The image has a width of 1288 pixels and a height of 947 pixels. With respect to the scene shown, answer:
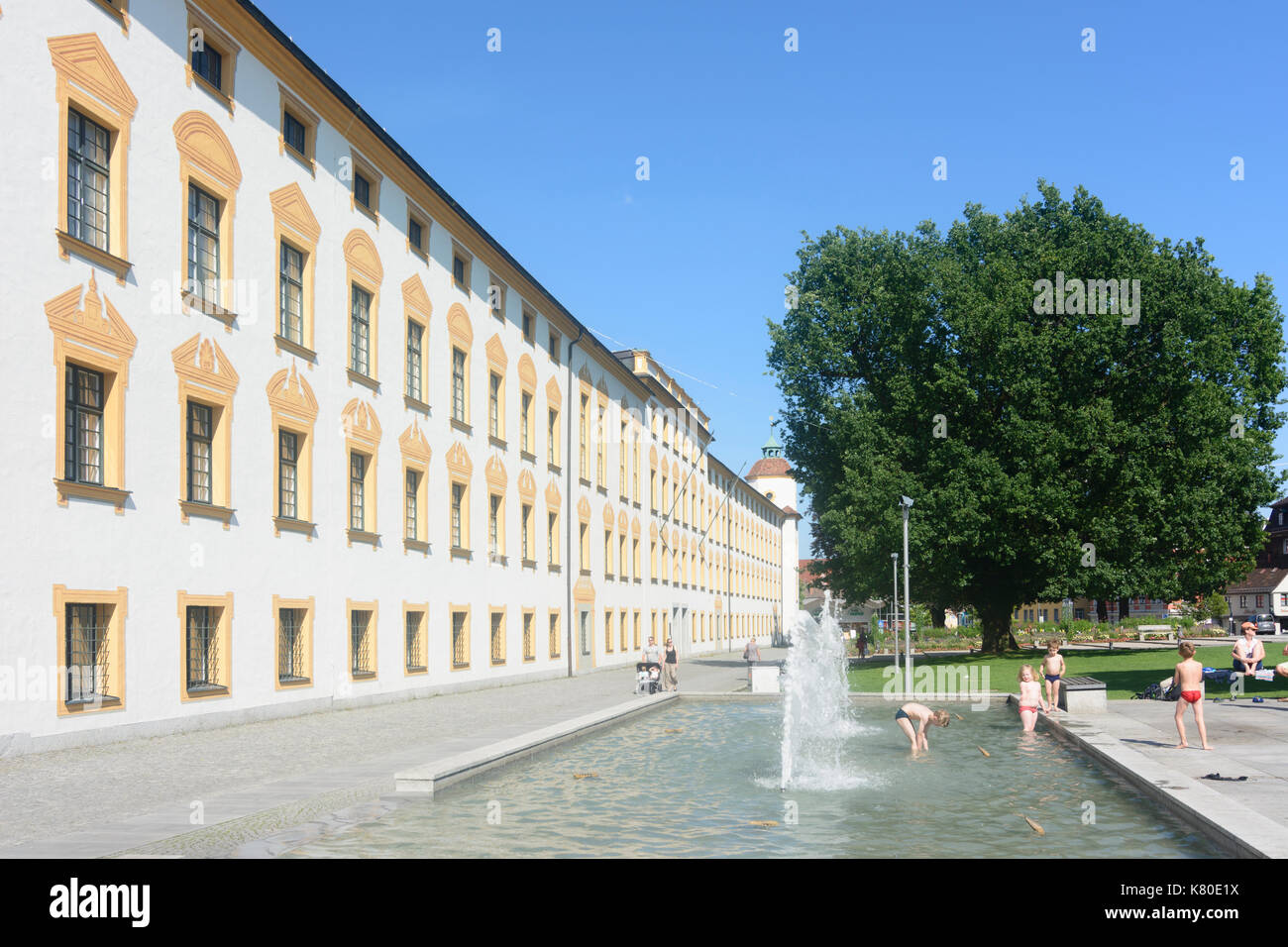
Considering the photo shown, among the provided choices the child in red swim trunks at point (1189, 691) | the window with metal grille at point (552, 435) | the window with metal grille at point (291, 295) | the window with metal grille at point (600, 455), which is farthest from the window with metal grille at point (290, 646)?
the window with metal grille at point (600, 455)

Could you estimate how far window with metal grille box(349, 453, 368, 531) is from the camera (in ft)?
92.9

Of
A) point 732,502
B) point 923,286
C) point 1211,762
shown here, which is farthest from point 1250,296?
point 732,502

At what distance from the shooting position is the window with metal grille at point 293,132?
2566 cm

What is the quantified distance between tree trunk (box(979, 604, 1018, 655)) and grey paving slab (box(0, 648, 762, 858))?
2894 cm

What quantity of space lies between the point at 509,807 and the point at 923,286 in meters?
38.2

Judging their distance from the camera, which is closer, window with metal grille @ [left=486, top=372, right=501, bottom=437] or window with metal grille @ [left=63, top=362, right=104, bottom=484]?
window with metal grille @ [left=63, top=362, right=104, bottom=484]

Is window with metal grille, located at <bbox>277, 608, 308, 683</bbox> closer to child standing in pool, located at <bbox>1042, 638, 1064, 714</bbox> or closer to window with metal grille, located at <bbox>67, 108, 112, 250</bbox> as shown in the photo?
window with metal grille, located at <bbox>67, 108, 112, 250</bbox>

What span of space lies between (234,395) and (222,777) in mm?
10447

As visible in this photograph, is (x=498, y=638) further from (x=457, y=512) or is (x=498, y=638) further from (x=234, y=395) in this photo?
(x=234, y=395)

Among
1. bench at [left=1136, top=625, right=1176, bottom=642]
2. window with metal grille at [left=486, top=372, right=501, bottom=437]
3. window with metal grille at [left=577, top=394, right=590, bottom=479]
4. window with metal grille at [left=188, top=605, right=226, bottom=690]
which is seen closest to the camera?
window with metal grille at [left=188, top=605, right=226, bottom=690]

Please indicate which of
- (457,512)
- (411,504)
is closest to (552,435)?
(457,512)

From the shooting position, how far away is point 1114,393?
43.3m

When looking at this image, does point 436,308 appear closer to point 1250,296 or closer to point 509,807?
point 509,807

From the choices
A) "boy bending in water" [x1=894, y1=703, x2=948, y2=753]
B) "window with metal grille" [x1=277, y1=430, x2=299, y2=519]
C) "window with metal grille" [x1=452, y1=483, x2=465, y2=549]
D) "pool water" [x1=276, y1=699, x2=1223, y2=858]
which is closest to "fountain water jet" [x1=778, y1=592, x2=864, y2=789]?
"pool water" [x1=276, y1=699, x2=1223, y2=858]
